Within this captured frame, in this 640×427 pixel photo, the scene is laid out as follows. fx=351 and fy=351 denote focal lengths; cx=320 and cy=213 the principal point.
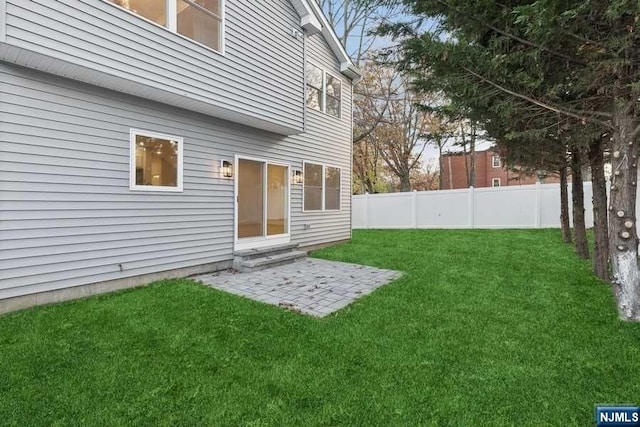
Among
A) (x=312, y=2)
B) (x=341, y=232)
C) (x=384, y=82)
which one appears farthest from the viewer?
(x=384, y=82)

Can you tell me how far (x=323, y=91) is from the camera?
396 inches

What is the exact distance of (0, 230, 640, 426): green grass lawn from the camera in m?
2.53

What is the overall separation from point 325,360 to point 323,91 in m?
8.33

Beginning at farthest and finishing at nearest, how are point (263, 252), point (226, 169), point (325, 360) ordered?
point (263, 252), point (226, 169), point (325, 360)

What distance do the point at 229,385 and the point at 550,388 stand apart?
8.43ft

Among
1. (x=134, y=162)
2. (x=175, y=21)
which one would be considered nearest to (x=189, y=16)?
(x=175, y=21)

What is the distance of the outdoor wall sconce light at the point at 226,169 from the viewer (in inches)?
276

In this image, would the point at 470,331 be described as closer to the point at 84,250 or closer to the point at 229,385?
the point at 229,385

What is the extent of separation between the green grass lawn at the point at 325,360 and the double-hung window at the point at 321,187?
15.2ft

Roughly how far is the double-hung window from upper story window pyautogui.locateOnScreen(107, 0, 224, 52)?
4007 millimetres

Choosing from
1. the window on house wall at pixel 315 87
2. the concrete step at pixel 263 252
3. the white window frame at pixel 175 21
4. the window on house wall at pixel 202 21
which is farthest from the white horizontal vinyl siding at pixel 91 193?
the window on house wall at pixel 315 87

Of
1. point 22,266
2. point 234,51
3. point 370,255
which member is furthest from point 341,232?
point 22,266

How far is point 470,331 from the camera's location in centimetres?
388

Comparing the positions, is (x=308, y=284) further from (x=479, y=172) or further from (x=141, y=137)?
(x=479, y=172)
